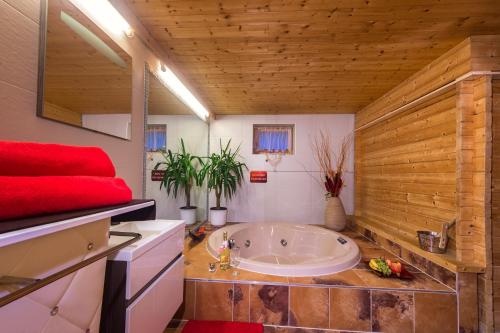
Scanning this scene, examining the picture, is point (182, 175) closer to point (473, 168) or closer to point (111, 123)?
point (111, 123)

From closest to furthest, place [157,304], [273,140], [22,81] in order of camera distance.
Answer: [22,81], [157,304], [273,140]

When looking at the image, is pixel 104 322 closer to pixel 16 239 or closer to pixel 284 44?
pixel 16 239

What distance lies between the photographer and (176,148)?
2.10m

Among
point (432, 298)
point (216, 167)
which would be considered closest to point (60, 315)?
point (432, 298)

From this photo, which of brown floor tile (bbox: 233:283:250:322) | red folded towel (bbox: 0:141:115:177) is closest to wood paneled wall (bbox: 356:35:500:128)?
brown floor tile (bbox: 233:283:250:322)

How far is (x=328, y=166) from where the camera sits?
300cm

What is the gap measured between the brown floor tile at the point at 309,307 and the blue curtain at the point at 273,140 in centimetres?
208

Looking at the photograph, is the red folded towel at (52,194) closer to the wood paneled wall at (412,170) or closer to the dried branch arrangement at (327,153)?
the wood paneled wall at (412,170)

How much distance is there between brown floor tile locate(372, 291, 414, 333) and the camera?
4.30 ft

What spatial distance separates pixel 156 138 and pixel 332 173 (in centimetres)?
226

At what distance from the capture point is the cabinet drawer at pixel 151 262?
2.52 ft

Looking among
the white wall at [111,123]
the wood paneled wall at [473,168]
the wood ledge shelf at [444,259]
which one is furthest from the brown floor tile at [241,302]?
the wood paneled wall at [473,168]

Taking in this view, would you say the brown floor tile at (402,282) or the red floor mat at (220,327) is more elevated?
the brown floor tile at (402,282)

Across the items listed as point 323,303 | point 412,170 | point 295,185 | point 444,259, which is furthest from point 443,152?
point 295,185
